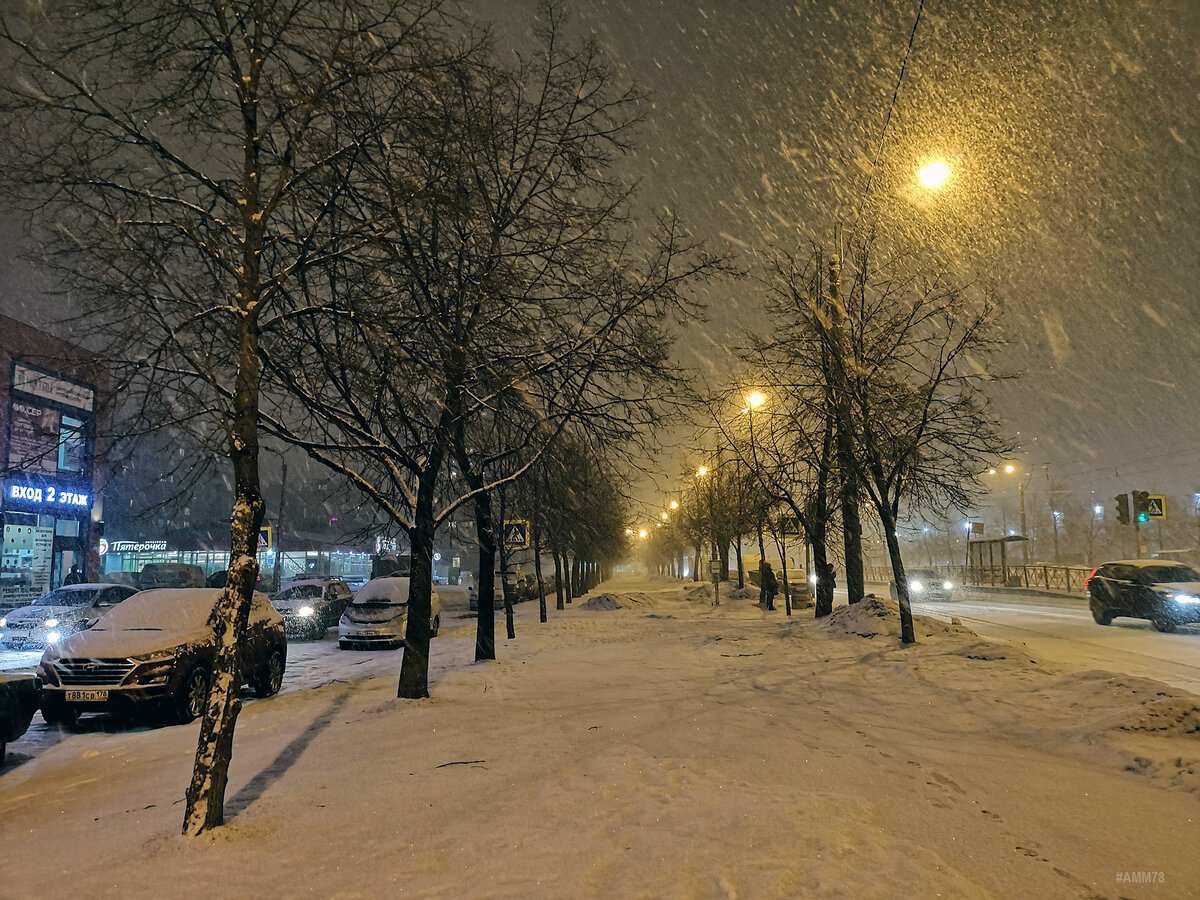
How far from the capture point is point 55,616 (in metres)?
16.9

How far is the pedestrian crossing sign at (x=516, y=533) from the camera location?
59.3 ft


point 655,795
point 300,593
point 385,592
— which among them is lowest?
point 655,795

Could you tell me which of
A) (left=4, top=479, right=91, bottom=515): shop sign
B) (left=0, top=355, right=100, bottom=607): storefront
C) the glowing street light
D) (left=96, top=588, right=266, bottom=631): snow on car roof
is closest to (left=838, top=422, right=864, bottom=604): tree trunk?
the glowing street light

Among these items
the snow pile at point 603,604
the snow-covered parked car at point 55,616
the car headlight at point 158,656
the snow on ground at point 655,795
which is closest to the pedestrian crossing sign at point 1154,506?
the snow on ground at point 655,795

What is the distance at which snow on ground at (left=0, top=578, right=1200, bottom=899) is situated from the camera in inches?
154

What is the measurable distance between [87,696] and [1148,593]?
22061mm

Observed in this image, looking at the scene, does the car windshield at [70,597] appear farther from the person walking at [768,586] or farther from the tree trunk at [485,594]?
the person walking at [768,586]

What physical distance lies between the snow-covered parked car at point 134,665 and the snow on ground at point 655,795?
433 millimetres

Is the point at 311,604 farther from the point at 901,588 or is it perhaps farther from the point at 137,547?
the point at 137,547

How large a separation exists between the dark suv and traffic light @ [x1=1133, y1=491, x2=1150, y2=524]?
606 cm

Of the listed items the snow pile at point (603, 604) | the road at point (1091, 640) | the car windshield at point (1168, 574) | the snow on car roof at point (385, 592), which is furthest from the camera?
the snow pile at point (603, 604)

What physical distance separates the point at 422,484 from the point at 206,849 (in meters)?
5.28

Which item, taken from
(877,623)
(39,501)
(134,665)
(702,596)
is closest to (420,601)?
(134,665)

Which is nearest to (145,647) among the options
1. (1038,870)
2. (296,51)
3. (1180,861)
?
(296,51)
